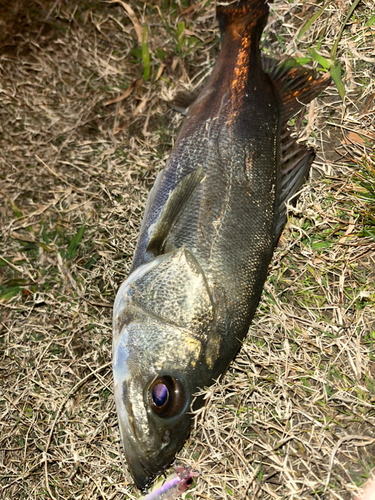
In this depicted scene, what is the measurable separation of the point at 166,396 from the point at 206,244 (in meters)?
0.95

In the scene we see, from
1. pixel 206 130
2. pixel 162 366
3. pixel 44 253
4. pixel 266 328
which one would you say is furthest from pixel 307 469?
pixel 44 253

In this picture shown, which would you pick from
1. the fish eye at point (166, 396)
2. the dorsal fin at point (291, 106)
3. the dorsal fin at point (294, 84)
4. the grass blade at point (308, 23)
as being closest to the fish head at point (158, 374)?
the fish eye at point (166, 396)

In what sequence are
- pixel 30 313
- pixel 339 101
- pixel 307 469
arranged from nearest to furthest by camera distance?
pixel 307 469, pixel 339 101, pixel 30 313

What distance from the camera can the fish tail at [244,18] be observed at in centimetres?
333

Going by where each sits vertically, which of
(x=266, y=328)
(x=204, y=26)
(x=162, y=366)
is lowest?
(x=266, y=328)

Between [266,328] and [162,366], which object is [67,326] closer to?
[162,366]

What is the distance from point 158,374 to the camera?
2414 mm

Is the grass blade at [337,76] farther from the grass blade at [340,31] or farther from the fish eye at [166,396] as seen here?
the fish eye at [166,396]

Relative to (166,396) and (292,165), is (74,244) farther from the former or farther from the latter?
(292,165)

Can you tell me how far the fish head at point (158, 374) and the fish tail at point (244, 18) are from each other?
6.69 ft

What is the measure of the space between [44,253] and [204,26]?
101 inches

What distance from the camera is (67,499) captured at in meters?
3.05

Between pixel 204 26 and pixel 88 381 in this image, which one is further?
pixel 204 26

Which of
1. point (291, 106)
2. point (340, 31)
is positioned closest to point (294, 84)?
point (291, 106)
